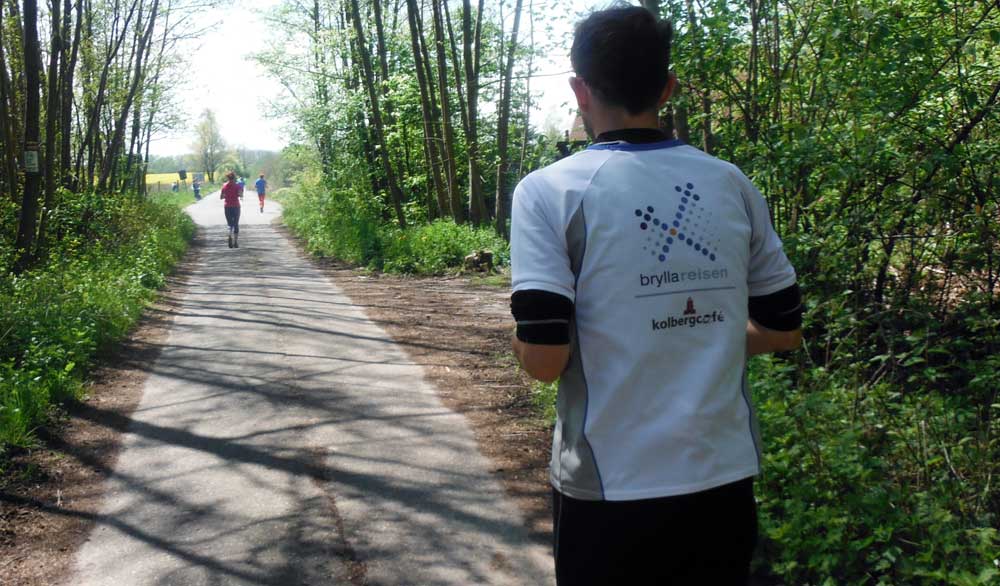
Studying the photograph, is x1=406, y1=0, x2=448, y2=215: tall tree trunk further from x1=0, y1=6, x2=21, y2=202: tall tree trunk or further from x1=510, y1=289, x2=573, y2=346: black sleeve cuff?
x1=510, y1=289, x2=573, y2=346: black sleeve cuff

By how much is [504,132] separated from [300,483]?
15.2 metres

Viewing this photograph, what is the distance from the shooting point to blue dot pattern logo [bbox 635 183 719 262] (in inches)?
73.0

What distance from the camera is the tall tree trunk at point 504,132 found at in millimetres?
18484

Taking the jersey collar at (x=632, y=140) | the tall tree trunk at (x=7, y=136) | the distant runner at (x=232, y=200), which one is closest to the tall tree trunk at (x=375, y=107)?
the distant runner at (x=232, y=200)

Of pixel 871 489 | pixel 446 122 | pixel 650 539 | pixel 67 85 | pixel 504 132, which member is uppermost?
pixel 67 85

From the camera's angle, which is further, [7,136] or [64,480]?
[7,136]

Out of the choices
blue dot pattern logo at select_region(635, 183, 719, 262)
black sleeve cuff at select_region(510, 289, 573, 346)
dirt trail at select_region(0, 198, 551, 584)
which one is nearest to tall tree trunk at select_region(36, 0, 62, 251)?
dirt trail at select_region(0, 198, 551, 584)

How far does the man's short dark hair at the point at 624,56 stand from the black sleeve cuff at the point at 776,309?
21.4 inches

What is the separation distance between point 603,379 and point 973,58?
5.21 m

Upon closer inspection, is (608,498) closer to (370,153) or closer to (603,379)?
(603,379)

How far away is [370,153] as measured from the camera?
25016 millimetres

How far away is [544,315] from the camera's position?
183 cm

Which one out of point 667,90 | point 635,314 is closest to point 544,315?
point 635,314

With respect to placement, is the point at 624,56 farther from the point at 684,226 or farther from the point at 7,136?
the point at 7,136
